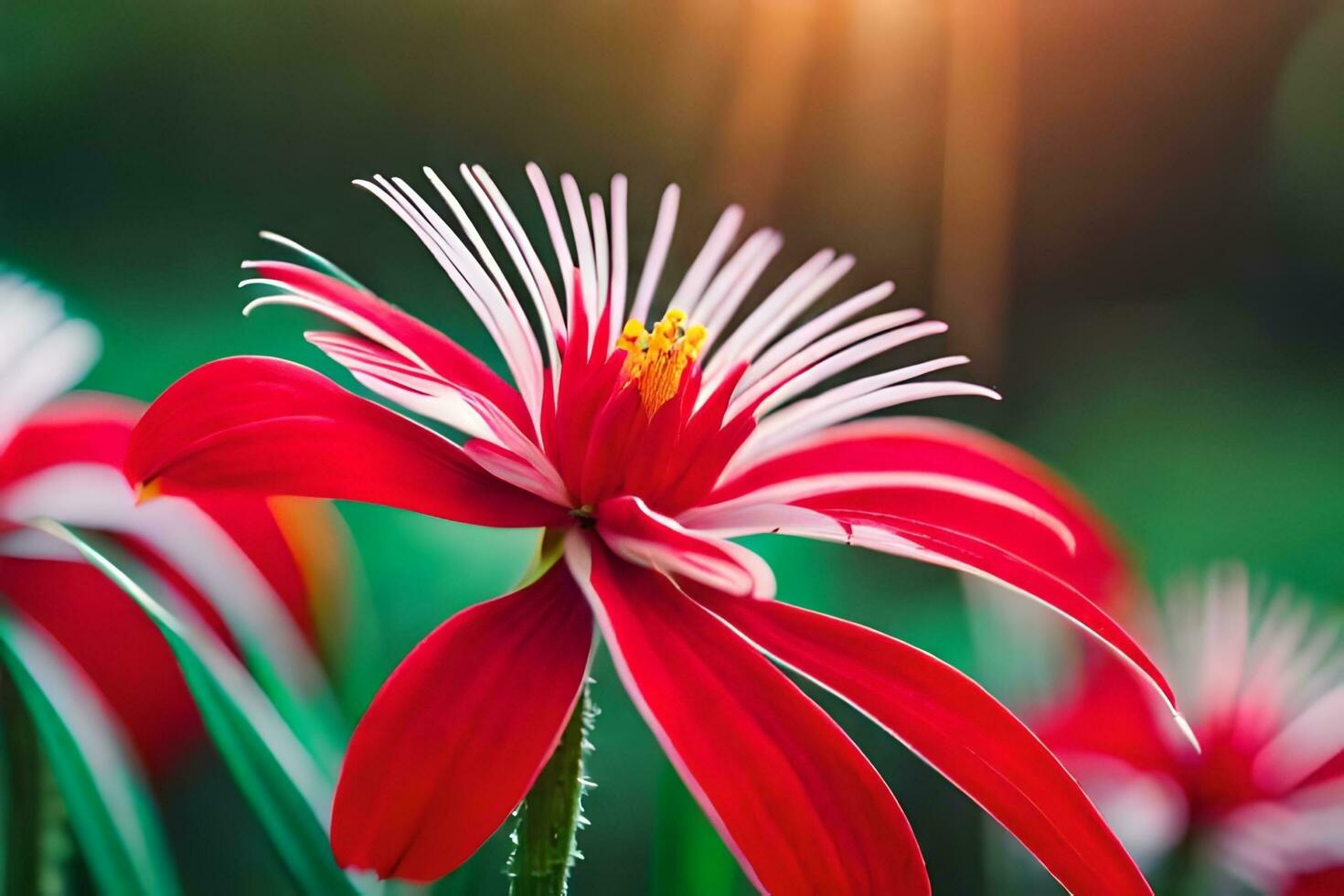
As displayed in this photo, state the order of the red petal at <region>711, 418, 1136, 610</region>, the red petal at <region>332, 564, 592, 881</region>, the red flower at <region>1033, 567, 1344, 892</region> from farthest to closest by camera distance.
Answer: the red flower at <region>1033, 567, 1344, 892</region>
the red petal at <region>711, 418, 1136, 610</region>
the red petal at <region>332, 564, 592, 881</region>

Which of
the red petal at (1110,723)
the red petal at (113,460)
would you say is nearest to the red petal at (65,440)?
the red petal at (113,460)

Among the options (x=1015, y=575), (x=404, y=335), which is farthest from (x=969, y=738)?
(x=404, y=335)

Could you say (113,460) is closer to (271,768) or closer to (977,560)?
(271,768)

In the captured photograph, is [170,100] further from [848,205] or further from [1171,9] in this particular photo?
[1171,9]

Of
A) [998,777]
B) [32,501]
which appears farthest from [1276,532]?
[32,501]

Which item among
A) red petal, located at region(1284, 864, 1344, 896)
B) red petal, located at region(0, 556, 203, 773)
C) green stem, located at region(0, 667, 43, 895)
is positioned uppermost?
red petal, located at region(0, 556, 203, 773)

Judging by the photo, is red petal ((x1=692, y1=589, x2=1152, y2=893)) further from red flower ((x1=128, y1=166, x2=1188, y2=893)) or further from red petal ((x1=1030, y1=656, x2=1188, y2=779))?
red petal ((x1=1030, y1=656, x2=1188, y2=779))

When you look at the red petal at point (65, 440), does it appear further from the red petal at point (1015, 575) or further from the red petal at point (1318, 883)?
the red petal at point (1318, 883)

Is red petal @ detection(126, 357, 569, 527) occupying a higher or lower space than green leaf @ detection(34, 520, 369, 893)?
higher

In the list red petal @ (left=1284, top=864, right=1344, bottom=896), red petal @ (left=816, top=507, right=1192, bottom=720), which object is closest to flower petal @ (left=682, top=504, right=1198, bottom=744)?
red petal @ (left=816, top=507, right=1192, bottom=720)
